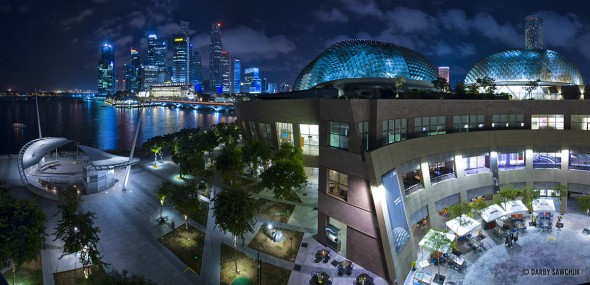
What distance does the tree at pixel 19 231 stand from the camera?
16.7 m

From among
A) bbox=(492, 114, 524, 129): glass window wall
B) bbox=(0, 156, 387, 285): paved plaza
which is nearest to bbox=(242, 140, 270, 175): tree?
bbox=(0, 156, 387, 285): paved plaza

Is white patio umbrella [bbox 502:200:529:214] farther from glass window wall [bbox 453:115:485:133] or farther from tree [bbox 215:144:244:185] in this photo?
tree [bbox 215:144:244:185]

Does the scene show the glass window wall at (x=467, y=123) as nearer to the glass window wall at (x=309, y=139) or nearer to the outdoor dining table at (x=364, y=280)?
the glass window wall at (x=309, y=139)

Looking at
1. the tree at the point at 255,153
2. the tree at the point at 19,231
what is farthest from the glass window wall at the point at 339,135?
the tree at the point at 19,231

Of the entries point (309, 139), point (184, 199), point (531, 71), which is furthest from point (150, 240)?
point (531, 71)

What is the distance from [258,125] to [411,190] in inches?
966

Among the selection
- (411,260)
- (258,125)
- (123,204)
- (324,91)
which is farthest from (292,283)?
(324,91)

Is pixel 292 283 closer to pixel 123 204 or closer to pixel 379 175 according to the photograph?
pixel 379 175

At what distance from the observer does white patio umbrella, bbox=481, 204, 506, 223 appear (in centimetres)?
2832

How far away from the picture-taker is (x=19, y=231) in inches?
677

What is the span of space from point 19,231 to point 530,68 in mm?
74008

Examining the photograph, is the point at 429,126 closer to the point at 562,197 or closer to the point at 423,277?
the point at 423,277

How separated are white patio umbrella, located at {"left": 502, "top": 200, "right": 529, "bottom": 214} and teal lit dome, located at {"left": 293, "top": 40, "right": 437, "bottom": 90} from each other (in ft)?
123

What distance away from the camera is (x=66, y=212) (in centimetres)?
1962
